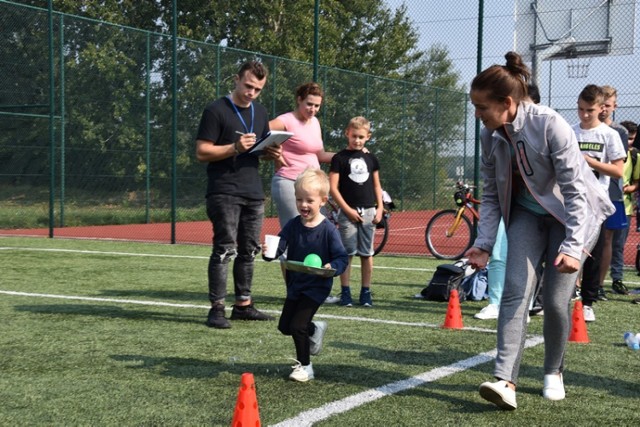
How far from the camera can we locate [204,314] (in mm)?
7391

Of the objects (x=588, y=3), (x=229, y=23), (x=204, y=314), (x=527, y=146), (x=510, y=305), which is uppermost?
(x=229, y=23)

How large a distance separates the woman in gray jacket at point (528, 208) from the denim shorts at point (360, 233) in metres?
3.39

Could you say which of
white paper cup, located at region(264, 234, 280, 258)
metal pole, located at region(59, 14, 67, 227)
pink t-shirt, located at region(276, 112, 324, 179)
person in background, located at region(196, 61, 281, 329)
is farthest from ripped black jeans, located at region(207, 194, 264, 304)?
metal pole, located at region(59, 14, 67, 227)

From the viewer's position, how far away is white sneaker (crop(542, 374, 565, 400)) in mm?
4561

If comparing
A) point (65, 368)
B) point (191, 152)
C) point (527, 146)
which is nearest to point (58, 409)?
point (65, 368)

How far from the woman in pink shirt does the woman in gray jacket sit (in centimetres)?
297

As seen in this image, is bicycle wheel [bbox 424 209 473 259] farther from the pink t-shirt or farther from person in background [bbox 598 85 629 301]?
the pink t-shirt

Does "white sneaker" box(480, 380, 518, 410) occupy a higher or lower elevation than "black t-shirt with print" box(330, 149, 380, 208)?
lower

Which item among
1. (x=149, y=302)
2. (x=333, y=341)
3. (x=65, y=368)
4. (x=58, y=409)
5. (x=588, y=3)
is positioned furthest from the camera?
(x=588, y=3)

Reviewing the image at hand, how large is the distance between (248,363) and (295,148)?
2.61 m

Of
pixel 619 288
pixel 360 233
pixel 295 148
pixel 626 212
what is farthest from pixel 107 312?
pixel 626 212

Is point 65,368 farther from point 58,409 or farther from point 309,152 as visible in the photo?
point 309,152

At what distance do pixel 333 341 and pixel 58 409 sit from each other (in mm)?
2337

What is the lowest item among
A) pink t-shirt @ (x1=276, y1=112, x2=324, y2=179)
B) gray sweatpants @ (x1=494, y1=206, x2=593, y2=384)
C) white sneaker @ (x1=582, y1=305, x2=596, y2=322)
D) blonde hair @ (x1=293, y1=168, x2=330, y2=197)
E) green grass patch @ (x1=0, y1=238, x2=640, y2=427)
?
green grass patch @ (x1=0, y1=238, x2=640, y2=427)
